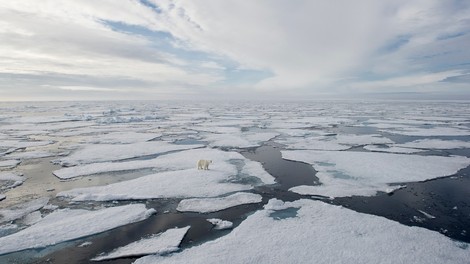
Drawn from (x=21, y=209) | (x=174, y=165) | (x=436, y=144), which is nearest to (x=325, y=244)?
(x=21, y=209)

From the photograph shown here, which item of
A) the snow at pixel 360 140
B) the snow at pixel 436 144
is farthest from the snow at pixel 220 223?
the snow at pixel 436 144

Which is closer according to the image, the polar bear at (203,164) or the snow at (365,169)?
the snow at (365,169)

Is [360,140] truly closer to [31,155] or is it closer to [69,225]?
[69,225]

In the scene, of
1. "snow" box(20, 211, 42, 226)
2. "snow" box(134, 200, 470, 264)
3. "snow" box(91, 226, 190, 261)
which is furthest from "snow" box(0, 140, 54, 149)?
"snow" box(134, 200, 470, 264)

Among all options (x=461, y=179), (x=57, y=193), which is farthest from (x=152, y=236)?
(x=461, y=179)

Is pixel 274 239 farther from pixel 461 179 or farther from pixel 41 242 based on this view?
pixel 461 179

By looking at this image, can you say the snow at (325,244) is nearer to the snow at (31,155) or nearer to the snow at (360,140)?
the snow at (360,140)

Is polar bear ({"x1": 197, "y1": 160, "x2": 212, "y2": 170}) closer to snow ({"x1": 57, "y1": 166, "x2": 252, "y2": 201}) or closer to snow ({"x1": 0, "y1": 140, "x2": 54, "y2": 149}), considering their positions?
snow ({"x1": 57, "y1": 166, "x2": 252, "y2": 201})
